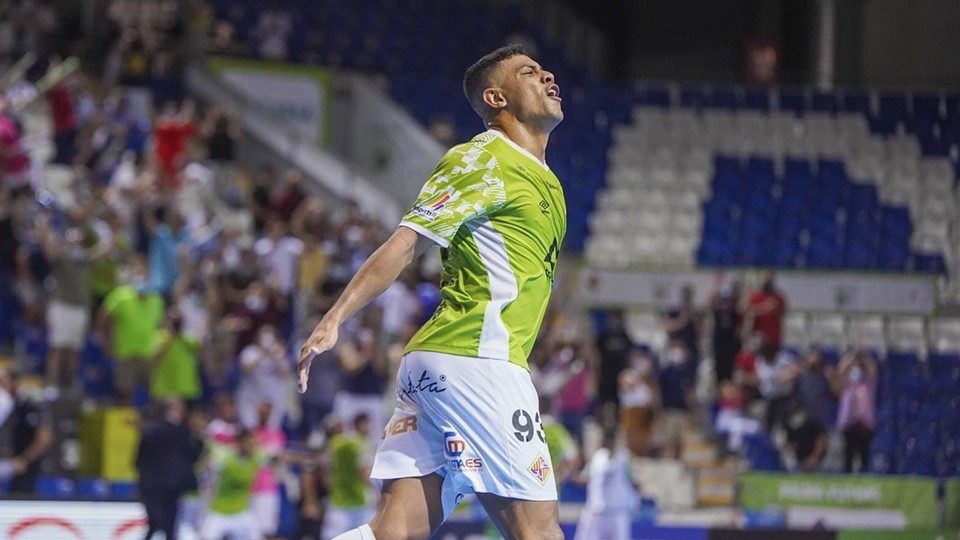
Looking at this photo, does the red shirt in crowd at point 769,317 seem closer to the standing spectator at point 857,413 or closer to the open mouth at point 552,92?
the standing spectator at point 857,413

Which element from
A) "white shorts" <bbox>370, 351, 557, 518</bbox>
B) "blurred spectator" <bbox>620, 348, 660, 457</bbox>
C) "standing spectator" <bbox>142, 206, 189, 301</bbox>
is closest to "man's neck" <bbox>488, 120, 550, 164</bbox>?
"white shorts" <bbox>370, 351, 557, 518</bbox>

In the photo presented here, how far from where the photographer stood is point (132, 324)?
1588cm

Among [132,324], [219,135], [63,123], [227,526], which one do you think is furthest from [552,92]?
[219,135]

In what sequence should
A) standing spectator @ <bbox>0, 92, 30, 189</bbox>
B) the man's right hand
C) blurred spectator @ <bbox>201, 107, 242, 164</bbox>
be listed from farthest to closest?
blurred spectator @ <bbox>201, 107, 242, 164</bbox>, standing spectator @ <bbox>0, 92, 30, 189</bbox>, the man's right hand

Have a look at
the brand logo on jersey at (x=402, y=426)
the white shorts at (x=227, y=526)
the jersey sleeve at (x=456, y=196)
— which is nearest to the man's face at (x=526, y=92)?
the jersey sleeve at (x=456, y=196)

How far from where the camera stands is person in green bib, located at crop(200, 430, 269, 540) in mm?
14703

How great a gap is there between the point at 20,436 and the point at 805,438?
9894 millimetres

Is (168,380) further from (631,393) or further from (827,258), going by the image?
(827,258)

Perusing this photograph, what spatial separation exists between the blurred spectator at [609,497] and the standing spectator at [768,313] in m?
4.91

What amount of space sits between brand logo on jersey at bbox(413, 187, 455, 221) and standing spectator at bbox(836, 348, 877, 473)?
1562 centimetres

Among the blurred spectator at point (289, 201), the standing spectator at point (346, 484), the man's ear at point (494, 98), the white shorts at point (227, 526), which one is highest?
the blurred spectator at point (289, 201)

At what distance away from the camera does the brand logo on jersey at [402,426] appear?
17.5 ft

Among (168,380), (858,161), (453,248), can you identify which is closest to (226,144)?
(168,380)

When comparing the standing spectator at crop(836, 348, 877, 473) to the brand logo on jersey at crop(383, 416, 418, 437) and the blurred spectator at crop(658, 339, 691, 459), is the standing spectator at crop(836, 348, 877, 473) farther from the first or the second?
the brand logo on jersey at crop(383, 416, 418, 437)
